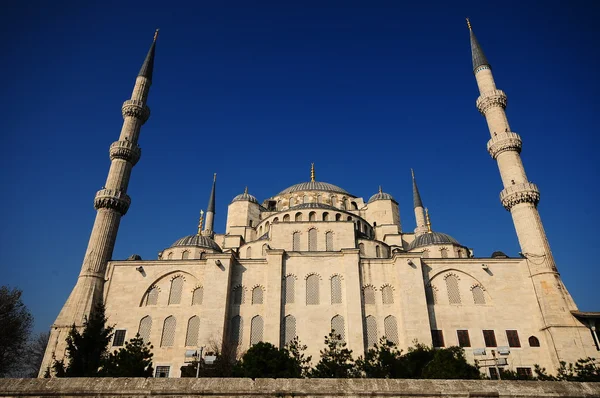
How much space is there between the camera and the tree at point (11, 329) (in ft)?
68.6

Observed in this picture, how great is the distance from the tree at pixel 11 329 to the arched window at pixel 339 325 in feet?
56.2

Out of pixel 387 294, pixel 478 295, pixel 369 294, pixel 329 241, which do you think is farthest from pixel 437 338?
pixel 329 241

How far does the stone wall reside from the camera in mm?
6785

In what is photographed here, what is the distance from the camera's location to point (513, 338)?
64.8 ft

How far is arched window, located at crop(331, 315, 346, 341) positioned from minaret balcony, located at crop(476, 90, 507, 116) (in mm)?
17540

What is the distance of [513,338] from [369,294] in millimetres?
7357

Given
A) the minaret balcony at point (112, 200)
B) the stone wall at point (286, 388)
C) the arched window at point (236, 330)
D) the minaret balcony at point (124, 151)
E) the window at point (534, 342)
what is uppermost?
the minaret balcony at point (124, 151)

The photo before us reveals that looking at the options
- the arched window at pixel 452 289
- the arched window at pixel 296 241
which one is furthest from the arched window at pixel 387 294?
the arched window at pixel 296 241

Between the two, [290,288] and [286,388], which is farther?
[290,288]

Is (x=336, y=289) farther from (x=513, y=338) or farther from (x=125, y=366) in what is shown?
(x=125, y=366)

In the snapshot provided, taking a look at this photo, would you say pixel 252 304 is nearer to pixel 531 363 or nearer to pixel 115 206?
pixel 115 206

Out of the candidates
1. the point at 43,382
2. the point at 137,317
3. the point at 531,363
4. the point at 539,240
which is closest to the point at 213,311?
the point at 137,317

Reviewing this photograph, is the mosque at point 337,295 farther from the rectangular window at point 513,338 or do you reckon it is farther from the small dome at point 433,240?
the small dome at point 433,240

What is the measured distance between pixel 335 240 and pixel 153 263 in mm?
10661
